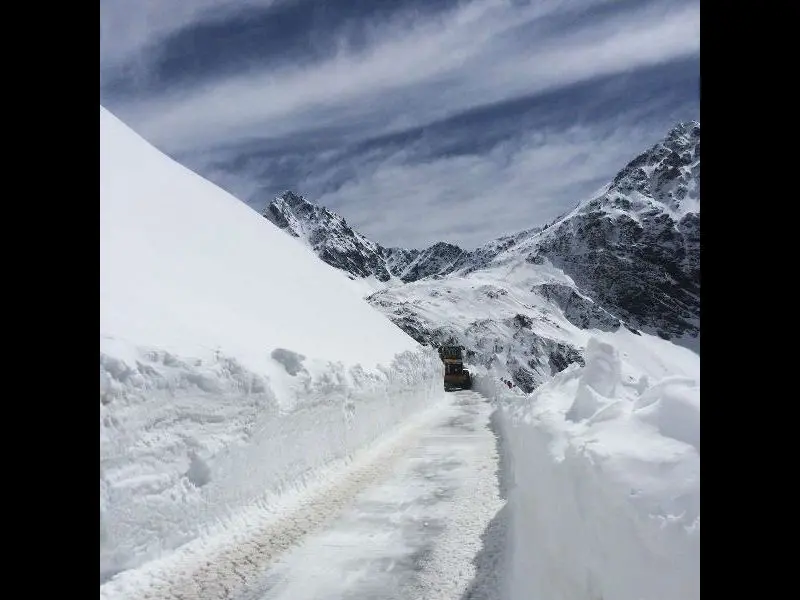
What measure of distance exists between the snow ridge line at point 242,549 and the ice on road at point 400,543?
25 centimetres

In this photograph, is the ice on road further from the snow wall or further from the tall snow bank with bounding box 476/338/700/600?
the snow wall

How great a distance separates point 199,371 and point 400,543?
3.68 metres

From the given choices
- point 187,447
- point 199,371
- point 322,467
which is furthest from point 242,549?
point 322,467

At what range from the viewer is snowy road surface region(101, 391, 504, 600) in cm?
579

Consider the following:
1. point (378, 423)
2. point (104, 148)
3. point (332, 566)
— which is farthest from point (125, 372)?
point (104, 148)

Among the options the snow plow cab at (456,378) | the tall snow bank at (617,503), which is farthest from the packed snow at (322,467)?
the snow plow cab at (456,378)

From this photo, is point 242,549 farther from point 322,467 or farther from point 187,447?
point 322,467

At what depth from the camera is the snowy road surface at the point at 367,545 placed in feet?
19.0

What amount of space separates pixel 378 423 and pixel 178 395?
9.40 meters

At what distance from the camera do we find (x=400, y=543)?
7102mm

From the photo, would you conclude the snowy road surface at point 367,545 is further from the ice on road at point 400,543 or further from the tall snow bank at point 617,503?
the tall snow bank at point 617,503

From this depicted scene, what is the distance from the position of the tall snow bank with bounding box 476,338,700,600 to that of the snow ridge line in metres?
2.95

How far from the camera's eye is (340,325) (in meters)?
21.4
